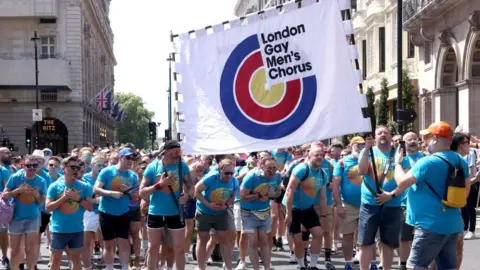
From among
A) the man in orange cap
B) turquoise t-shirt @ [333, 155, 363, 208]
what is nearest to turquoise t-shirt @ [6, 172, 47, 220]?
turquoise t-shirt @ [333, 155, 363, 208]

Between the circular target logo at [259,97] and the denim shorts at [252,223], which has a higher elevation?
the circular target logo at [259,97]

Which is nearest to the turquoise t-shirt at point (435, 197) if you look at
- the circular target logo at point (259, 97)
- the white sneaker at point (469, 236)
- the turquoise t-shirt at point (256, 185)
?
the circular target logo at point (259, 97)

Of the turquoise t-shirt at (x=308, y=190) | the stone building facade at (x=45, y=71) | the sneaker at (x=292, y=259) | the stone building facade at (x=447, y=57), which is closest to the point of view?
the turquoise t-shirt at (x=308, y=190)

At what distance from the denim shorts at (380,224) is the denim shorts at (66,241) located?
329cm

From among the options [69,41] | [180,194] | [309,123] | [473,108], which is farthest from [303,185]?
[69,41]

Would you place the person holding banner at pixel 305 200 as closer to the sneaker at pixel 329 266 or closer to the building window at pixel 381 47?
the sneaker at pixel 329 266

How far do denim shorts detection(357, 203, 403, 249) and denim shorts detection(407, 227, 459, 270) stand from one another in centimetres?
194

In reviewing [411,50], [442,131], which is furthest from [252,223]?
[411,50]

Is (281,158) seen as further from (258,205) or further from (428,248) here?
(428,248)

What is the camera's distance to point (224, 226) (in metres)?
10.5

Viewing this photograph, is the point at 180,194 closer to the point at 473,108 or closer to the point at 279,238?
the point at 279,238

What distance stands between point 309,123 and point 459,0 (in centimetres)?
1993

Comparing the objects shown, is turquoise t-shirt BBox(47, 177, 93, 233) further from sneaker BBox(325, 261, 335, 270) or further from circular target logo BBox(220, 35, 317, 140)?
sneaker BBox(325, 261, 335, 270)

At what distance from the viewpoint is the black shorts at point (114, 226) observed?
1040 centimetres
